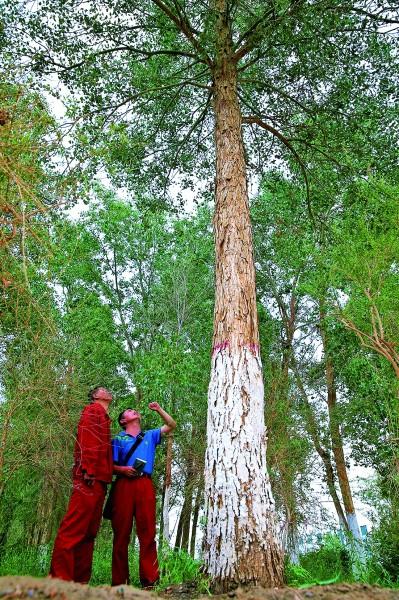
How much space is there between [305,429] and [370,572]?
8.17 metres

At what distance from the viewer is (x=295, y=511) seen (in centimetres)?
1129

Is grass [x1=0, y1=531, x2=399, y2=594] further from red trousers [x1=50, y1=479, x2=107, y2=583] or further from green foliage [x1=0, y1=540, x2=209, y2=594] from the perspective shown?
red trousers [x1=50, y1=479, x2=107, y2=583]

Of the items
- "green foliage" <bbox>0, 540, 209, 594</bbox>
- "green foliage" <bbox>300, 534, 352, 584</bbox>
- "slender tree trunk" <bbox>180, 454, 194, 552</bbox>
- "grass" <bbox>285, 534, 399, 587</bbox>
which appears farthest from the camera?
"slender tree trunk" <bbox>180, 454, 194, 552</bbox>

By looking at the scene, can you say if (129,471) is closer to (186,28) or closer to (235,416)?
(235,416)

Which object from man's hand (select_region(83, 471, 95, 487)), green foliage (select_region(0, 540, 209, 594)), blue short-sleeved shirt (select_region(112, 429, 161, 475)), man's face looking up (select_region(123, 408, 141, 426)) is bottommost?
green foliage (select_region(0, 540, 209, 594))

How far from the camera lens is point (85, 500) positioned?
4.08 metres

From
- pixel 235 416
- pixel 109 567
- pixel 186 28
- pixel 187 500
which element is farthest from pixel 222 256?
pixel 187 500

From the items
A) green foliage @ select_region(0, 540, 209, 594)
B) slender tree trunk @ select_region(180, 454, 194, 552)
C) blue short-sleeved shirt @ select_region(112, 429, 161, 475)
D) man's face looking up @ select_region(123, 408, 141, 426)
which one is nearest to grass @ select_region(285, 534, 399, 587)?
green foliage @ select_region(0, 540, 209, 594)

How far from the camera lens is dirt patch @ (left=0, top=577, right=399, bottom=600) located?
1.28m

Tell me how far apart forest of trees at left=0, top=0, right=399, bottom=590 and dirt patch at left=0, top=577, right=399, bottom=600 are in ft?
5.67

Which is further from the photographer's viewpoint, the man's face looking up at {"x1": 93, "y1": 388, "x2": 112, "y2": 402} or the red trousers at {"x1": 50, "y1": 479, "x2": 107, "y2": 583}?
the man's face looking up at {"x1": 93, "y1": 388, "x2": 112, "y2": 402}

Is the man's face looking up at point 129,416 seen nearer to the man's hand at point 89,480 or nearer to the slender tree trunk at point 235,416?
the man's hand at point 89,480

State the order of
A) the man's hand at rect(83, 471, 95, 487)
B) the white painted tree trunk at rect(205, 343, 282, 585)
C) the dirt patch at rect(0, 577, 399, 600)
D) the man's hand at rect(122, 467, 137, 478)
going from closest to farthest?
1. the dirt patch at rect(0, 577, 399, 600)
2. the white painted tree trunk at rect(205, 343, 282, 585)
3. the man's hand at rect(83, 471, 95, 487)
4. the man's hand at rect(122, 467, 137, 478)

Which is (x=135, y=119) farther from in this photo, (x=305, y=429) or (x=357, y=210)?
(x=305, y=429)
